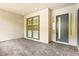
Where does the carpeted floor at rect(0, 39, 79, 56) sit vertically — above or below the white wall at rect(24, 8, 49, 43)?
below

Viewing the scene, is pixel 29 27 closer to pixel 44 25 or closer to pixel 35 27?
pixel 35 27

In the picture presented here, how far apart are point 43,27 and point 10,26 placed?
2774mm

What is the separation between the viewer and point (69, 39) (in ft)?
12.9

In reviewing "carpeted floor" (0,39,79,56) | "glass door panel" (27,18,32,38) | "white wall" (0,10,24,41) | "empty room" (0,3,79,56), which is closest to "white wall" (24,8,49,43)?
"empty room" (0,3,79,56)

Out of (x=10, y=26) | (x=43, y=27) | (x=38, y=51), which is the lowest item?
(x=38, y=51)

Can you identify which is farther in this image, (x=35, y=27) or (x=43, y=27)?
(x=35, y=27)

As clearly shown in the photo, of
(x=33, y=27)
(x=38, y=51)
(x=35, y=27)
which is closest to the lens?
(x=38, y=51)

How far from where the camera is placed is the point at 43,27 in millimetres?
4641

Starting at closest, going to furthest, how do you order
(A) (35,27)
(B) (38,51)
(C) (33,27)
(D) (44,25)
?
(B) (38,51), (D) (44,25), (A) (35,27), (C) (33,27)

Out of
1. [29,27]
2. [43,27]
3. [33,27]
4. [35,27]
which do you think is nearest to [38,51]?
[43,27]

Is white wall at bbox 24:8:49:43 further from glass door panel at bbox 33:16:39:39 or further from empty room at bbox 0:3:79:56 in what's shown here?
glass door panel at bbox 33:16:39:39

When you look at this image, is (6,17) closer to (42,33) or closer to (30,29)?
(30,29)

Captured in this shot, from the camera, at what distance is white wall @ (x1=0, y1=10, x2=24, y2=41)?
16.1 ft

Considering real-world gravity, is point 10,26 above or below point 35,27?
above
